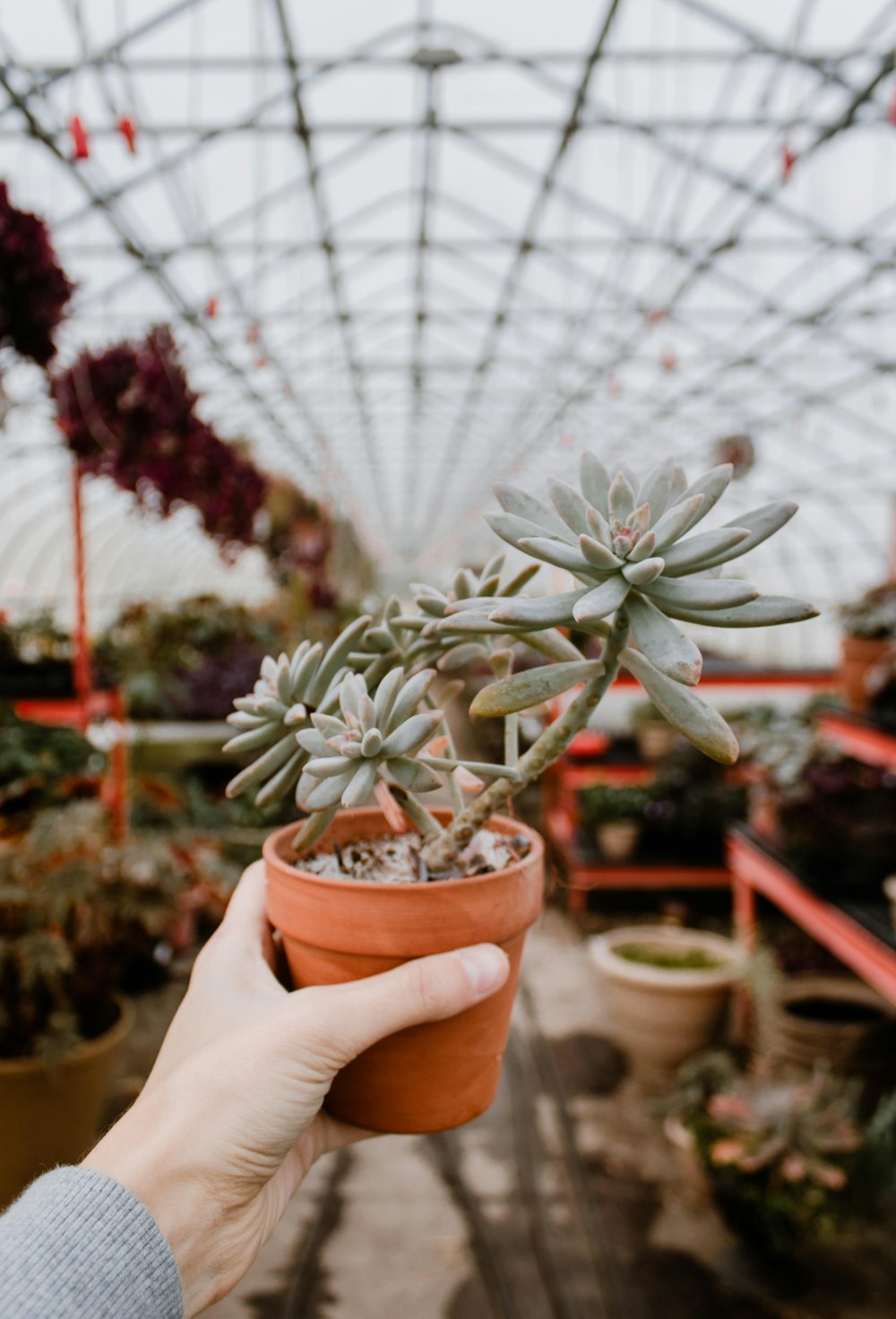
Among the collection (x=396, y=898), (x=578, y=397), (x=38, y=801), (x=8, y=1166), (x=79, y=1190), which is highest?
(x=578, y=397)

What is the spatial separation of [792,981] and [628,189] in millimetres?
5552

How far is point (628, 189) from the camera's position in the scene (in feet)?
21.0

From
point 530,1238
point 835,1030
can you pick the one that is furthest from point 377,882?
point 835,1030

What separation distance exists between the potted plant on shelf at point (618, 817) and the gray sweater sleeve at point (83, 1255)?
3.83 metres

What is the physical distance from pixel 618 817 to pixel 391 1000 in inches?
149

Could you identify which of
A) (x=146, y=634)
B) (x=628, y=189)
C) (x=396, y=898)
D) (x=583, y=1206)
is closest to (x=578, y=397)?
(x=628, y=189)

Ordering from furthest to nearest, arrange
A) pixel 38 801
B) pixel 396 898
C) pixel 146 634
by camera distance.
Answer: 1. pixel 146 634
2. pixel 38 801
3. pixel 396 898

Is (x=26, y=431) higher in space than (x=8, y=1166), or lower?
higher

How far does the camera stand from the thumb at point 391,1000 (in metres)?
0.75

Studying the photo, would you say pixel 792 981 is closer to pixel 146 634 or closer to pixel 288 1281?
pixel 288 1281

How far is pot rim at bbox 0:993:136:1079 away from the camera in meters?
2.13

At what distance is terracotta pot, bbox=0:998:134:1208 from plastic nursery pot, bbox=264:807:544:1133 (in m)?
1.60

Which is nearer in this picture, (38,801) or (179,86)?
(38,801)

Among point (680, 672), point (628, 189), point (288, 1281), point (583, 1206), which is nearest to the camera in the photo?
point (680, 672)
